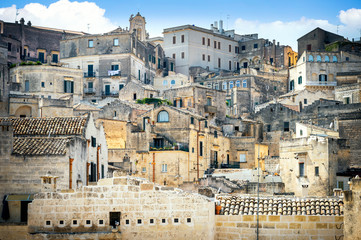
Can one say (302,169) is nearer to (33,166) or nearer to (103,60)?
(33,166)

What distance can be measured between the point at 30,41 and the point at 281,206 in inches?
2991

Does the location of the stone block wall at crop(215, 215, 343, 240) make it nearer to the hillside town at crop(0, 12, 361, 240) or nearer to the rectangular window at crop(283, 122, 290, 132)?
the hillside town at crop(0, 12, 361, 240)

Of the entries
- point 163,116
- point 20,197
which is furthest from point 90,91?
point 20,197

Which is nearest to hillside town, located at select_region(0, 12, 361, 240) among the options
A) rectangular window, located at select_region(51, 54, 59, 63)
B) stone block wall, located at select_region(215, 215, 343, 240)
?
stone block wall, located at select_region(215, 215, 343, 240)

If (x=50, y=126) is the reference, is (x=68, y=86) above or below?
above

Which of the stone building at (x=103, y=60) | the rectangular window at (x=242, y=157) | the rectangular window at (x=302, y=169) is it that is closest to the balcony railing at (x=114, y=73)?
the stone building at (x=103, y=60)

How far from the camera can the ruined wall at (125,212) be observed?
23.6m

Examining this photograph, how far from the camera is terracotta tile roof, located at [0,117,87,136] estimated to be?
33219 millimetres

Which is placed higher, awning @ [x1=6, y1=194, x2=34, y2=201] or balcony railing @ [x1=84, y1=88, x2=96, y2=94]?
balcony railing @ [x1=84, y1=88, x2=96, y2=94]

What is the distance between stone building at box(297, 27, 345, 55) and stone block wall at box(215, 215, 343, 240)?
68.3m

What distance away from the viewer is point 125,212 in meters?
23.8

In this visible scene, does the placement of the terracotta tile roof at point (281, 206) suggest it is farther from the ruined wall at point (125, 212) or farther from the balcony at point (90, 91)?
the balcony at point (90, 91)

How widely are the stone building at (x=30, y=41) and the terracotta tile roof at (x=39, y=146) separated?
59747 mm

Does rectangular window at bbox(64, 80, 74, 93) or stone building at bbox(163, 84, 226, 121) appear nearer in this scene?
stone building at bbox(163, 84, 226, 121)
